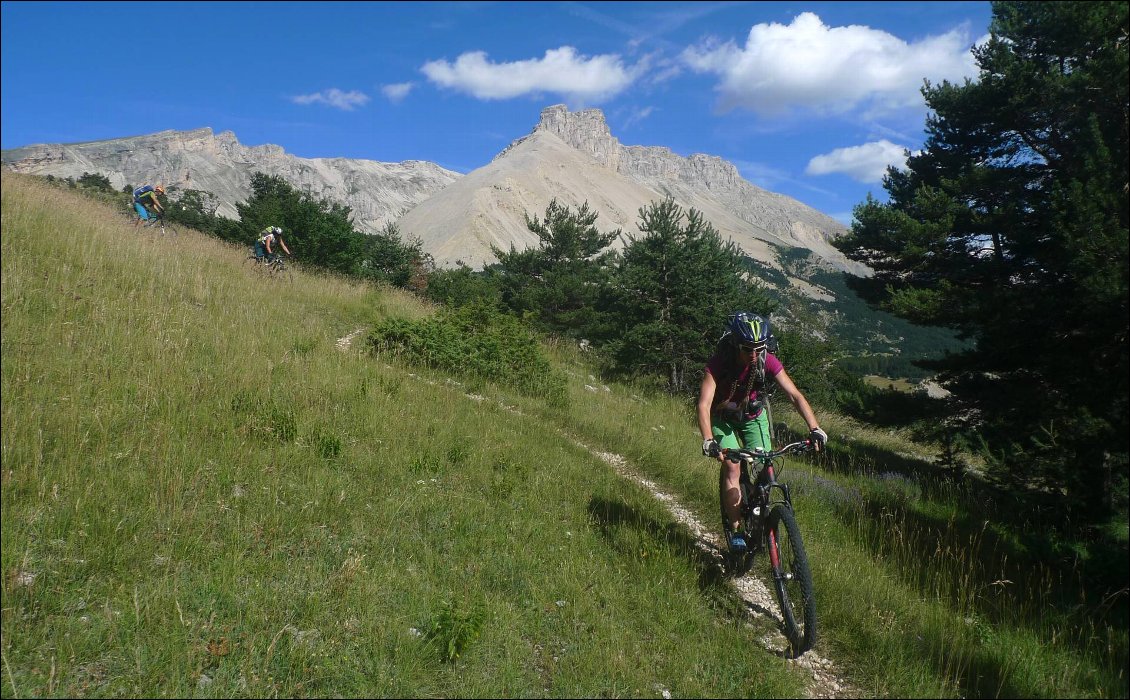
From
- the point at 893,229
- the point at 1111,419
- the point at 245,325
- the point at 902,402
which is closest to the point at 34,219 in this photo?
the point at 245,325

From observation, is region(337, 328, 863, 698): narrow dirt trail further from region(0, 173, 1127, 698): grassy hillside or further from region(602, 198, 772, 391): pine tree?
region(602, 198, 772, 391): pine tree

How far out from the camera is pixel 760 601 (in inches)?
177

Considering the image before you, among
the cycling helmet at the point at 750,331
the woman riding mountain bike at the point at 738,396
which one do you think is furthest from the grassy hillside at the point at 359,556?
the cycling helmet at the point at 750,331

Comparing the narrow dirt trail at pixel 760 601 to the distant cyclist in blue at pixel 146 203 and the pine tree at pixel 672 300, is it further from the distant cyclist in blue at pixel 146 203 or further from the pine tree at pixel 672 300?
the distant cyclist in blue at pixel 146 203

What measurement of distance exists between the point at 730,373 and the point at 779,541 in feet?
4.65

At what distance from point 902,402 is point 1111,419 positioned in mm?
11276

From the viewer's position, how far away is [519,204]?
186 metres

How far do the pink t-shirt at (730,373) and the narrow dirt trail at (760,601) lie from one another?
1.47 m

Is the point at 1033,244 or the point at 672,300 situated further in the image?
the point at 672,300

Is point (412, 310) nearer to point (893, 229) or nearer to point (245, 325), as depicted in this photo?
point (245, 325)

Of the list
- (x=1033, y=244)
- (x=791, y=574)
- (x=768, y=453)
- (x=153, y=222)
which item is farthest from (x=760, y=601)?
(x=153, y=222)

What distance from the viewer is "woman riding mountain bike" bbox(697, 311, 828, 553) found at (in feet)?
14.7

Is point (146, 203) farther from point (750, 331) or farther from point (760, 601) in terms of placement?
point (760, 601)

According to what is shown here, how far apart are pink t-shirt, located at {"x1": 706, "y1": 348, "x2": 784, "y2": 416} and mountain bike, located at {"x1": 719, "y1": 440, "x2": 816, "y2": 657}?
0.59 m
